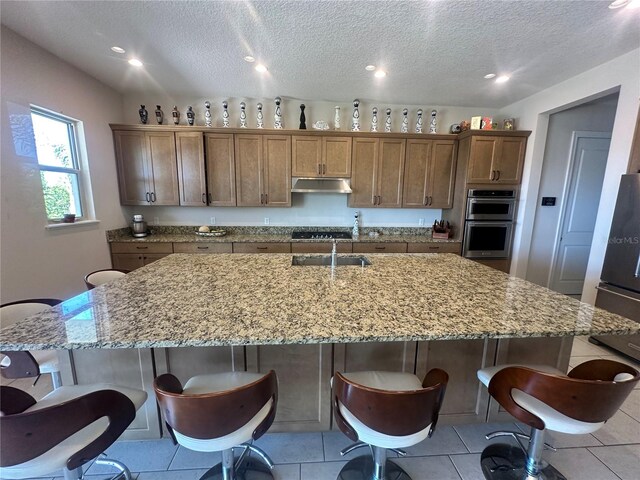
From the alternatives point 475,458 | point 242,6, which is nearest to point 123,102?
point 242,6

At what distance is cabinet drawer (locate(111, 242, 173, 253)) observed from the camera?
11.3 feet

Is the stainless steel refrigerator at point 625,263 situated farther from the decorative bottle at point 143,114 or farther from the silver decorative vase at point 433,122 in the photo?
the decorative bottle at point 143,114

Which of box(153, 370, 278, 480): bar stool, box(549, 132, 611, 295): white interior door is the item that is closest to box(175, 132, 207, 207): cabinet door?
box(153, 370, 278, 480): bar stool

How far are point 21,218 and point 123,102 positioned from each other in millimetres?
2257

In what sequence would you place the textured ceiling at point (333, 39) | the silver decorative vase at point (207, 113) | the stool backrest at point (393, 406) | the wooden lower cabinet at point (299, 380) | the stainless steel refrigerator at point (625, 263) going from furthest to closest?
the silver decorative vase at point (207, 113) → the stainless steel refrigerator at point (625, 263) → the textured ceiling at point (333, 39) → the wooden lower cabinet at point (299, 380) → the stool backrest at point (393, 406)

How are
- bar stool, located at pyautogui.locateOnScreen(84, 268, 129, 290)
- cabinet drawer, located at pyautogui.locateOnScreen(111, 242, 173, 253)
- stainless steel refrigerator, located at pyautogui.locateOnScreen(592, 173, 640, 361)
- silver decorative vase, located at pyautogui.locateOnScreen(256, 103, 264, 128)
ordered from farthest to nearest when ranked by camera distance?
silver decorative vase, located at pyautogui.locateOnScreen(256, 103, 264, 128)
cabinet drawer, located at pyautogui.locateOnScreen(111, 242, 173, 253)
stainless steel refrigerator, located at pyautogui.locateOnScreen(592, 173, 640, 361)
bar stool, located at pyautogui.locateOnScreen(84, 268, 129, 290)

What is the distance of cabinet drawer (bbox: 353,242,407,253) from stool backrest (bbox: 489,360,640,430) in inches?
103

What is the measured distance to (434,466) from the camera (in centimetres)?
150

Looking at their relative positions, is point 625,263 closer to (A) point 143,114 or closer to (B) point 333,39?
(B) point 333,39

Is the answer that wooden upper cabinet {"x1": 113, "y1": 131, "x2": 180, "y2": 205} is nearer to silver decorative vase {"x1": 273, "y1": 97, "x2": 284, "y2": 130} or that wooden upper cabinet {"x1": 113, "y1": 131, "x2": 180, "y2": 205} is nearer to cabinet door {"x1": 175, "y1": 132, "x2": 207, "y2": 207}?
cabinet door {"x1": 175, "y1": 132, "x2": 207, "y2": 207}

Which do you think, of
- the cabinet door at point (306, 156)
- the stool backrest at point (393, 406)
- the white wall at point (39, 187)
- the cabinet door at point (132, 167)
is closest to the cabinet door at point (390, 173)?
the cabinet door at point (306, 156)

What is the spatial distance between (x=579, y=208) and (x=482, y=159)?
1.70 metres

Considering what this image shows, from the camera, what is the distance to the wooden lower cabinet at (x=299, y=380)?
1.51 m

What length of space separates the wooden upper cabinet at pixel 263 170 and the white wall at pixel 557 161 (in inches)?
140
